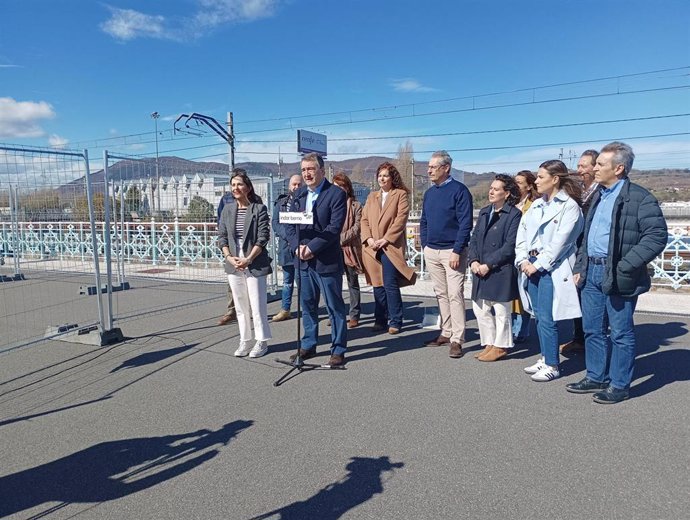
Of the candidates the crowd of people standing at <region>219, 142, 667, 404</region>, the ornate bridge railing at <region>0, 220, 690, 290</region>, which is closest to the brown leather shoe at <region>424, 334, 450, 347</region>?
the crowd of people standing at <region>219, 142, 667, 404</region>

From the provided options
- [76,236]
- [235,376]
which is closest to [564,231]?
[235,376]

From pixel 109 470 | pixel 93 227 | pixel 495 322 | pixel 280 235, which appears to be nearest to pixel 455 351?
pixel 495 322

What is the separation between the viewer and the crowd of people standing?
3736 mm

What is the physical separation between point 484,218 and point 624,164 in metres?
1.46

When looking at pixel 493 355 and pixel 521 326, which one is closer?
pixel 493 355

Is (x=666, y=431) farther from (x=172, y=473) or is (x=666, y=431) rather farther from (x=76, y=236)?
(x=76, y=236)

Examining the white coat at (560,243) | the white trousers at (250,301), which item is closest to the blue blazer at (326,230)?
the white trousers at (250,301)

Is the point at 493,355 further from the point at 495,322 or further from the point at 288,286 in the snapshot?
the point at 288,286

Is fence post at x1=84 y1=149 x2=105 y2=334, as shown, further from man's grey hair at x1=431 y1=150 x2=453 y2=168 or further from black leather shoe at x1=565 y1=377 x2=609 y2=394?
black leather shoe at x1=565 y1=377 x2=609 y2=394

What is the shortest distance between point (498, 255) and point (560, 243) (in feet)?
2.22

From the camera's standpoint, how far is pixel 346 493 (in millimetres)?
2678

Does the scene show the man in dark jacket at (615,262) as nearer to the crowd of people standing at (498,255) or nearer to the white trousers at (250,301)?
the crowd of people standing at (498,255)

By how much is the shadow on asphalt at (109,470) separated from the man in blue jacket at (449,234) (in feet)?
8.87

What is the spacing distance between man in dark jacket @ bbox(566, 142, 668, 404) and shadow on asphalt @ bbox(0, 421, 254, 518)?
293 centimetres
